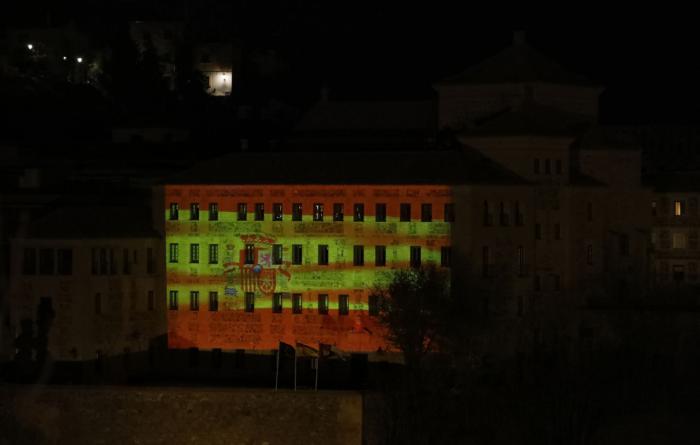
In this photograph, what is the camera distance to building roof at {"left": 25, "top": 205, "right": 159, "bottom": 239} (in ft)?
275

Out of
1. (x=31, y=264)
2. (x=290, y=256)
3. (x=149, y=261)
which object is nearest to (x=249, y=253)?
(x=290, y=256)

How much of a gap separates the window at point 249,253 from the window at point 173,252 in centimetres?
280

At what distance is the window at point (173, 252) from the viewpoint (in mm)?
86750

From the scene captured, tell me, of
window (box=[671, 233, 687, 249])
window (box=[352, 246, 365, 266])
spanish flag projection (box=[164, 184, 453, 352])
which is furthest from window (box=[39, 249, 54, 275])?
window (box=[671, 233, 687, 249])

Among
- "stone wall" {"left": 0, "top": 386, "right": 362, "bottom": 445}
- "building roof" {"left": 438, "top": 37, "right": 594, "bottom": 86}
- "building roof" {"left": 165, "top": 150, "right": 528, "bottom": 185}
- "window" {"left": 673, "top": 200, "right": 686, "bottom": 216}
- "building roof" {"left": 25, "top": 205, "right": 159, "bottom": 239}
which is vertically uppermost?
"building roof" {"left": 438, "top": 37, "right": 594, "bottom": 86}

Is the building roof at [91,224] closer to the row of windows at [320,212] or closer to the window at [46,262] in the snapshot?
the window at [46,262]

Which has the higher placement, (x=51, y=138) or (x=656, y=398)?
(x=51, y=138)

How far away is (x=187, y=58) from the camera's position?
14862 cm

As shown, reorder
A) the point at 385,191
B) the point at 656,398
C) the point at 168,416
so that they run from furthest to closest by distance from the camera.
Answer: the point at 385,191
the point at 656,398
the point at 168,416

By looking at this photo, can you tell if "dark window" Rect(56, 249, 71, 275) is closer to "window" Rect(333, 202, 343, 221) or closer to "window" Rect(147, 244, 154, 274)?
"window" Rect(147, 244, 154, 274)

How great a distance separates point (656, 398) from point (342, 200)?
1427 centimetres

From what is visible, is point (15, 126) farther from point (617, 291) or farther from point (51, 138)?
point (617, 291)

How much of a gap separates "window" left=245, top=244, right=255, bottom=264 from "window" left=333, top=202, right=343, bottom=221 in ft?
10.7

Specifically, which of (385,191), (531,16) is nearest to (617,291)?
(385,191)
